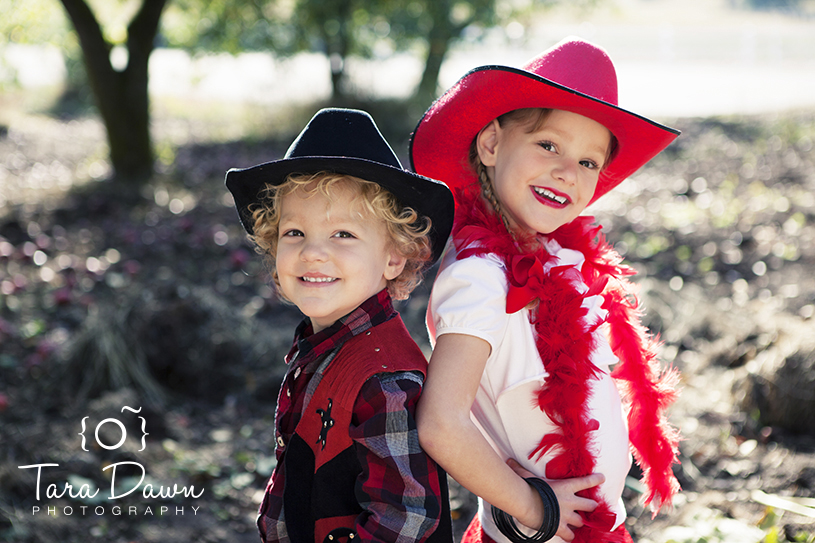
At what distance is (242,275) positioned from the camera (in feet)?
17.5

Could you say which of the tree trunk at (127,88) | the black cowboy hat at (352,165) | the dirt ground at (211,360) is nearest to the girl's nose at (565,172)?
the black cowboy hat at (352,165)

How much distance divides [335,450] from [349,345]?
227mm

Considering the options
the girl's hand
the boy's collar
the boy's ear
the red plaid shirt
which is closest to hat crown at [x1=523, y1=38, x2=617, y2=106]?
the boy's ear

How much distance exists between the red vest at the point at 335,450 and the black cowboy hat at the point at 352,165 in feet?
0.96

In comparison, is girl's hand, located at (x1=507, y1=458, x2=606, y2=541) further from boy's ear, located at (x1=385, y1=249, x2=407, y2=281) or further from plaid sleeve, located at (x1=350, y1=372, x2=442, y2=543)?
boy's ear, located at (x1=385, y1=249, x2=407, y2=281)

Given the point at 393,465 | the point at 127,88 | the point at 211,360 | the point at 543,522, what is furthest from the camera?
the point at 127,88

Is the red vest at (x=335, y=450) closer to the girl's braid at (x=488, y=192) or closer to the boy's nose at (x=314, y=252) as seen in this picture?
the boy's nose at (x=314, y=252)

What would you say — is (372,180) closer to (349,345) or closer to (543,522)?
(349,345)

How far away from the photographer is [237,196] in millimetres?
1695

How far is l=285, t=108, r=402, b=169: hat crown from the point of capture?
152 cm

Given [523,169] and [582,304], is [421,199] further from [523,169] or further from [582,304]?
[582,304]

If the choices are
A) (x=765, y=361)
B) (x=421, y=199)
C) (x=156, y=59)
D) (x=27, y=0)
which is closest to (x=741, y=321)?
(x=765, y=361)

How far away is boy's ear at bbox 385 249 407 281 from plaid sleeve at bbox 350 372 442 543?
31cm

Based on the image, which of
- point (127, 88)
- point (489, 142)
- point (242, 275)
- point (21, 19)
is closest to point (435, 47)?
point (127, 88)
